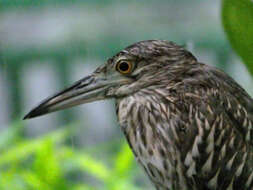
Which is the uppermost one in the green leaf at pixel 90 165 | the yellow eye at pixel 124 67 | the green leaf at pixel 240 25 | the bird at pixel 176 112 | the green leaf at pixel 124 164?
the green leaf at pixel 240 25

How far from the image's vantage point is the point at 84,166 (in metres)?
4.15

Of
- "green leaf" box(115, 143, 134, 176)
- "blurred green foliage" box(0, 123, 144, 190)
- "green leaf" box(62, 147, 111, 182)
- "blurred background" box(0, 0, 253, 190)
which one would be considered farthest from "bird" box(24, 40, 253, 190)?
"blurred background" box(0, 0, 253, 190)

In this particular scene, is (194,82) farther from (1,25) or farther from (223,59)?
(1,25)

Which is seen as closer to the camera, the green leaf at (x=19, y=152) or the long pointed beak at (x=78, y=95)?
the long pointed beak at (x=78, y=95)

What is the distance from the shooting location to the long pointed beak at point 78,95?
2.56 m

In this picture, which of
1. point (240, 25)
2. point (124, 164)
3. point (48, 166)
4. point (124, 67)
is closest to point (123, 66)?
point (124, 67)

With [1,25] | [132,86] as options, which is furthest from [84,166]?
[1,25]

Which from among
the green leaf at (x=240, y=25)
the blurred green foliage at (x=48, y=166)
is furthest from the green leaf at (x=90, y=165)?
the green leaf at (x=240, y=25)

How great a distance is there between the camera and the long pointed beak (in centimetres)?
256

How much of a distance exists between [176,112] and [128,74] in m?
0.26

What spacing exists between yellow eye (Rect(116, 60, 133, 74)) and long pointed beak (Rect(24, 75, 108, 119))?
9cm

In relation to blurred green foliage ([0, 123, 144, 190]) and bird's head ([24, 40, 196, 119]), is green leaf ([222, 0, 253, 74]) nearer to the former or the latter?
bird's head ([24, 40, 196, 119])

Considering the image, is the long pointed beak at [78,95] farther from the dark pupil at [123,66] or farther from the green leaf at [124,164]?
the green leaf at [124,164]

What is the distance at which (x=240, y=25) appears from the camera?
1705 mm
